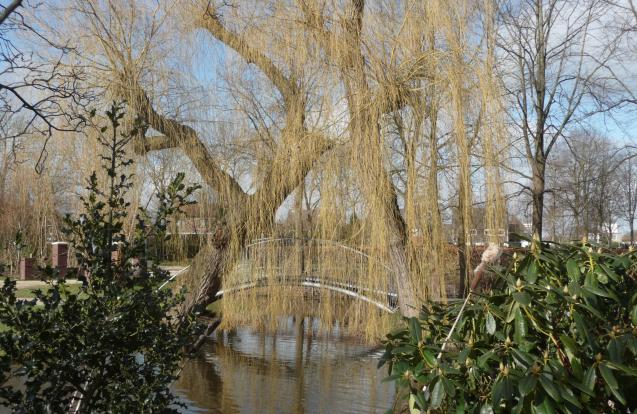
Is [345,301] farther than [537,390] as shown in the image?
Yes

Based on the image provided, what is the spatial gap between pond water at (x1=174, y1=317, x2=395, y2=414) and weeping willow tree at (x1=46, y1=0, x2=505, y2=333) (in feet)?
3.29

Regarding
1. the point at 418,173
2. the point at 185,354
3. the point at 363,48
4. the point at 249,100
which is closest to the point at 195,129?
the point at 249,100

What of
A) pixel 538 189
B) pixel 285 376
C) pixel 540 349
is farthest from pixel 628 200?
pixel 540 349

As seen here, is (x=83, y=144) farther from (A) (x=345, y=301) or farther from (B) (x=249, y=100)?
(A) (x=345, y=301)

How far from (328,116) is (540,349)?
4817 mm

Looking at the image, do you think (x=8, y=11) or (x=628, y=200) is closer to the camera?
(x=8, y=11)

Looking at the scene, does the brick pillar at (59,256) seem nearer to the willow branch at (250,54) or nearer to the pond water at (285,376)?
the pond water at (285,376)

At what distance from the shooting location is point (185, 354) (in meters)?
3.34

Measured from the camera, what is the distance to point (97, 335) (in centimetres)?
294

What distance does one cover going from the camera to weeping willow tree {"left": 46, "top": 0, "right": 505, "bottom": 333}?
271 inches

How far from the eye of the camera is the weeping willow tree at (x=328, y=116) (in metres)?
6.88

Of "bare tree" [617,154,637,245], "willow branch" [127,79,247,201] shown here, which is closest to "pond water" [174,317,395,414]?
"willow branch" [127,79,247,201]

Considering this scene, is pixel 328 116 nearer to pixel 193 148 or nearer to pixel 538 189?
pixel 193 148

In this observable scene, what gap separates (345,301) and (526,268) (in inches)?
214
